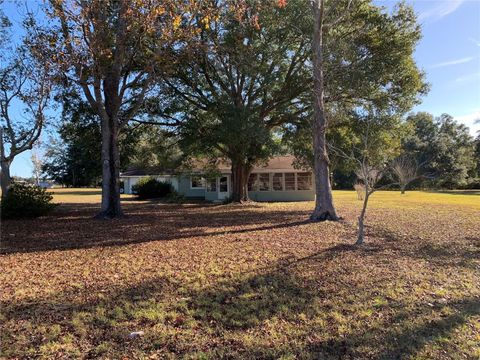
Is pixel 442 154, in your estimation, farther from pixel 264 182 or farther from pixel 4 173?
pixel 4 173

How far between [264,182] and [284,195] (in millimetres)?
1815

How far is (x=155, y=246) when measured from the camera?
8180mm

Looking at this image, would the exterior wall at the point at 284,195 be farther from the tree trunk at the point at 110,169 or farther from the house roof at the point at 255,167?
the tree trunk at the point at 110,169

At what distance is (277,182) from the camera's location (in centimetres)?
2677

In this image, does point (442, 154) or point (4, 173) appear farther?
point (442, 154)

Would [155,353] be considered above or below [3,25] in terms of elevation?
below

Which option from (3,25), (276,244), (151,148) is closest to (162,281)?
(276,244)

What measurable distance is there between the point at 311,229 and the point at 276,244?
270 cm

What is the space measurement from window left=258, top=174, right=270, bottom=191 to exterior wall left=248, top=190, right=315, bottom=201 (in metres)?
0.38

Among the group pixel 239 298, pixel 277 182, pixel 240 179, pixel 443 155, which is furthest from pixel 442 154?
pixel 239 298

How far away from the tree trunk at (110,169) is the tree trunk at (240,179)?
8.37 metres

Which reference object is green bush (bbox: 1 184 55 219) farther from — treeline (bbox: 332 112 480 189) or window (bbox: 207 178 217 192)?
treeline (bbox: 332 112 480 189)

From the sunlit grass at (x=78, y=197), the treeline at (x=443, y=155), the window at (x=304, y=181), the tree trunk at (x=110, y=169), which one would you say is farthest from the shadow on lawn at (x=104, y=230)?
the treeline at (x=443, y=155)

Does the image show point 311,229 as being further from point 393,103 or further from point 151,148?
point 151,148
